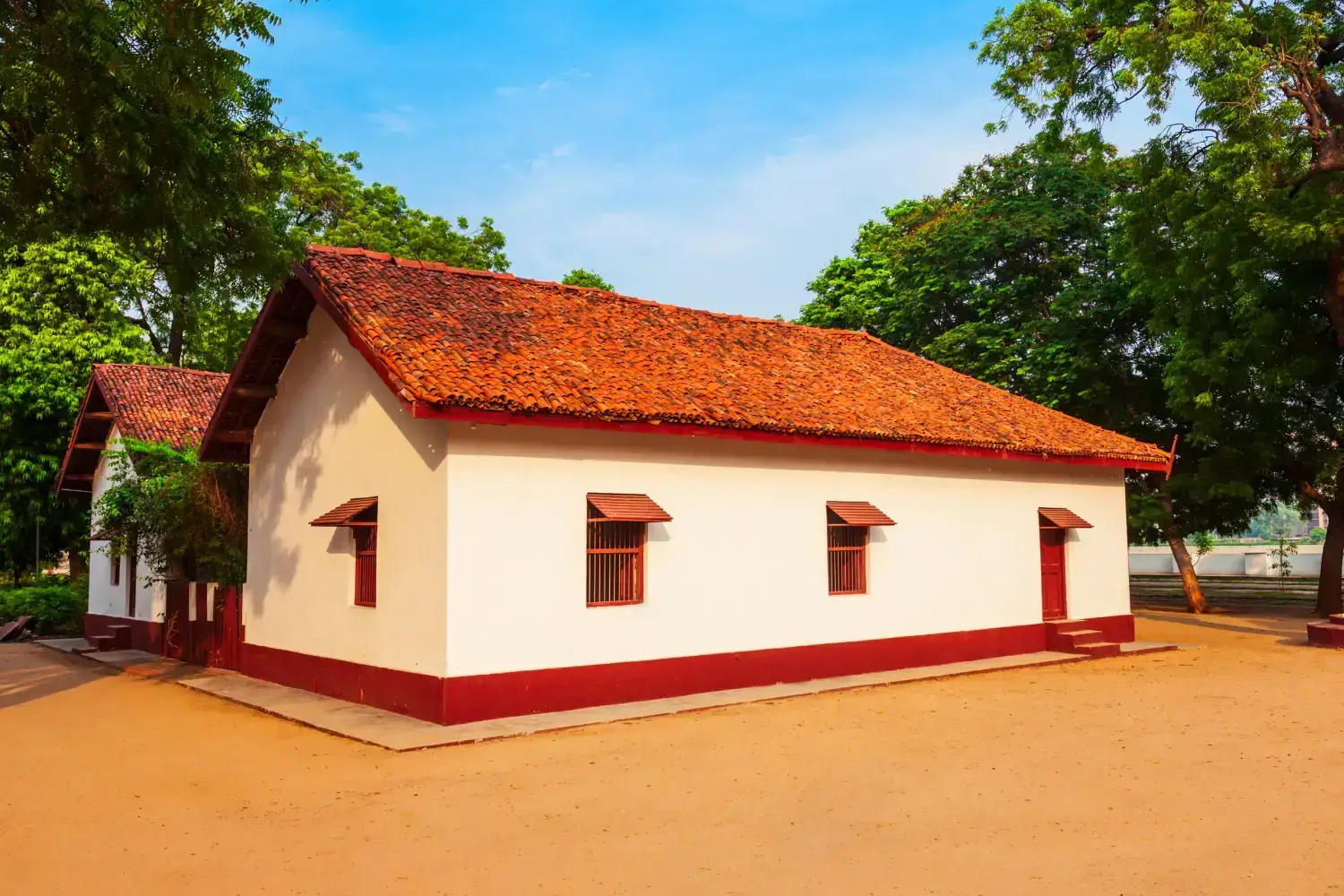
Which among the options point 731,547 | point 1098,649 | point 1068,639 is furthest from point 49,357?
point 1098,649

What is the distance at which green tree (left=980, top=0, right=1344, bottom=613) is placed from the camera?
17172 millimetres

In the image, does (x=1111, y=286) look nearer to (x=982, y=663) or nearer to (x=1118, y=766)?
(x=982, y=663)

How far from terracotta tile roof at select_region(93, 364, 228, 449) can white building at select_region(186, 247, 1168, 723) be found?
13.2ft

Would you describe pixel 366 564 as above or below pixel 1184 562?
above

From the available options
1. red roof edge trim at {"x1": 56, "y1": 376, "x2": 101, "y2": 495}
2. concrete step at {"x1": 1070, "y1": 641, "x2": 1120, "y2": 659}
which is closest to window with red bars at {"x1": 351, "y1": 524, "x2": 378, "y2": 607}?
concrete step at {"x1": 1070, "y1": 641, "x2": 1120, "y2": 659}

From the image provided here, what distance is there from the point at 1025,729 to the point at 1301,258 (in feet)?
47.3

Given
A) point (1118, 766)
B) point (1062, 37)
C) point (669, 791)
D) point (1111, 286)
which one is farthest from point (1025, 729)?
point (1111, 286)

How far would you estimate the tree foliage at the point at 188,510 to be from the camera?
55.0 ft

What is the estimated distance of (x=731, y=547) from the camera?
12.8 meters

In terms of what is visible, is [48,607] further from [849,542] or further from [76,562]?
[849,542]

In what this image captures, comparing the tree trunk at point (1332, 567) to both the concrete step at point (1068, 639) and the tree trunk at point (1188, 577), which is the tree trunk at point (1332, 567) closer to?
the tree trunk at point (1188, 577)

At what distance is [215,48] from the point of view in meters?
10.1

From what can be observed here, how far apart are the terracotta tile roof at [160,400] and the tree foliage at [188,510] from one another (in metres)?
1.28

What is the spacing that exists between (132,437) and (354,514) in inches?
364
